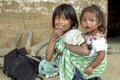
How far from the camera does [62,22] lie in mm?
2324

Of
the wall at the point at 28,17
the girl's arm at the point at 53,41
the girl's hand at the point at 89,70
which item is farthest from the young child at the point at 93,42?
the wall at the point at 28,17

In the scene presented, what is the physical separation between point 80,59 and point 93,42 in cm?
16

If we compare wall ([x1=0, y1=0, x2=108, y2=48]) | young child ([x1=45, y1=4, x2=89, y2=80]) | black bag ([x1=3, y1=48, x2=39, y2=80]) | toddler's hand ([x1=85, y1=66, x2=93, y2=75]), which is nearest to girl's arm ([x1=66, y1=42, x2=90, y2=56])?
young child ([x1=45, y1=4, x2=89, y2=80])

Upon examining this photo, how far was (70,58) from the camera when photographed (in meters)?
2.37

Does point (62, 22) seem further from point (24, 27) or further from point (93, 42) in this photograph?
point (24, 27)

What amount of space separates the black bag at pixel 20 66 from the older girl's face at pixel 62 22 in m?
1.76

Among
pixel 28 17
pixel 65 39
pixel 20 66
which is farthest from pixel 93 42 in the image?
pixel 28 17

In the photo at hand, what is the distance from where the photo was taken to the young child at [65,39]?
7.54ft

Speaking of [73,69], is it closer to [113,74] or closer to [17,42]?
[113,74]

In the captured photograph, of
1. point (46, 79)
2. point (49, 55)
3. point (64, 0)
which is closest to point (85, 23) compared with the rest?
point (49, 55)

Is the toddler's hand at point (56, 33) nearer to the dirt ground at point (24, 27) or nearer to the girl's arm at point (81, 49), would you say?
the girl's arm at point (81, 49)

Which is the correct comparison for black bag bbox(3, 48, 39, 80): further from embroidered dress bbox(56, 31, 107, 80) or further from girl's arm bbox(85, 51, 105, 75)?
girl's arm bbox(85, 51, 105, 75)

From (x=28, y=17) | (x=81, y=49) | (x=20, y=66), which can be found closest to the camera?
(x=81, y=49)

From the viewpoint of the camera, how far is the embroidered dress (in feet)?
7.54
